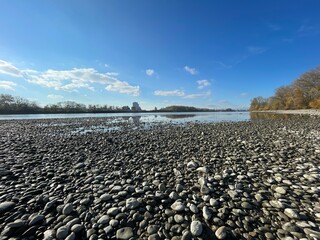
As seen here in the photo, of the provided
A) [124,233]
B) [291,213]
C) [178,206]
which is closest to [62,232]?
[124,233]

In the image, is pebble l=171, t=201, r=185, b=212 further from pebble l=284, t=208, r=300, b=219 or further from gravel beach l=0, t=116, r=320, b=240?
pebble l=284, t=208, r=300, b=219

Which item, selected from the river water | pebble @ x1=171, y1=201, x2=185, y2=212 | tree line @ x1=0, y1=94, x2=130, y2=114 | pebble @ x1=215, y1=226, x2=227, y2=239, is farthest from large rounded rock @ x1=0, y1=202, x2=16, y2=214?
tree line @ x1=0, y1=94, x2=130, y2=114

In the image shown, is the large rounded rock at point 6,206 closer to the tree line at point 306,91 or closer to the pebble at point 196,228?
the pebble at point 196,228

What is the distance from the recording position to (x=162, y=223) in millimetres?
2545

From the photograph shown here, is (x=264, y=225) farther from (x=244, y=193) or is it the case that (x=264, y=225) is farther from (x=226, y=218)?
(x=244, y=193)

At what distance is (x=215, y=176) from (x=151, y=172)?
1.85m

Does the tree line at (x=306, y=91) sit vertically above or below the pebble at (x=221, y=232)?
above

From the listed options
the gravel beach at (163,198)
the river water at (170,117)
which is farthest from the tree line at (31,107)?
the gravel beach at (163,198)

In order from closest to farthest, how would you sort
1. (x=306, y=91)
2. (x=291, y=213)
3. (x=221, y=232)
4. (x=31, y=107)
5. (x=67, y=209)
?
(x=221, y=232) → (x=291, y=213) → (x=67, y=209) → (x=306, y=91) → (x=31, y=107)

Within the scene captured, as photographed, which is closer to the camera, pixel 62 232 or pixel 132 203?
pixel 62 232

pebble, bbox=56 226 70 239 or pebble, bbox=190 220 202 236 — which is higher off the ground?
pebble, bbox=190 220 202 236

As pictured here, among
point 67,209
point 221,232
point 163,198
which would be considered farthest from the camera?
point 163,198

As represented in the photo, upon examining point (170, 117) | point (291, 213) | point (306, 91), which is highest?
point (306, 91)

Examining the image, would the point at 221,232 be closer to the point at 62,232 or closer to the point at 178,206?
the point at 178,206
